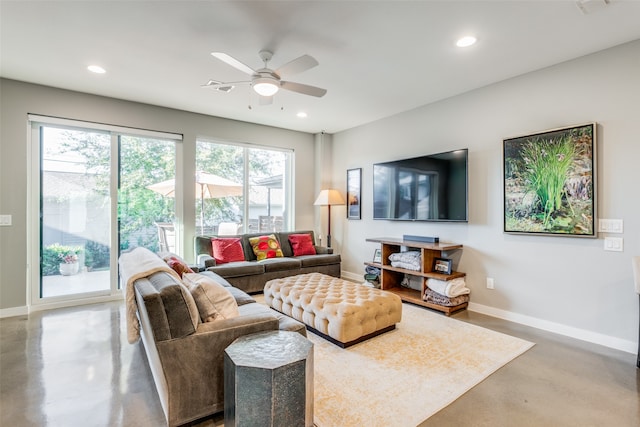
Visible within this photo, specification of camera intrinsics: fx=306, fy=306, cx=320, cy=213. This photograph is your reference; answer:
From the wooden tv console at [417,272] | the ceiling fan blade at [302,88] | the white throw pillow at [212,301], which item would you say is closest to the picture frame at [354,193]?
the wooden tv console at [417,272]

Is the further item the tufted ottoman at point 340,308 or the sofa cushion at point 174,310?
the tufted ottoman at point 340,308

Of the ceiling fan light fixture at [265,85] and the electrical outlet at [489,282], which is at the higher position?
the ceiling fan light fixture at [265,85]

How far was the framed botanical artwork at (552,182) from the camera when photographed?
9.53ft

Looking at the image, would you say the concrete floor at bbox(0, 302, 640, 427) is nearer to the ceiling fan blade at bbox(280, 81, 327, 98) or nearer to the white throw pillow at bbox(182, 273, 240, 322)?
the white throw pillow at bbox(182, 273, 240, 322)

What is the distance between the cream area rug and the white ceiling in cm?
275

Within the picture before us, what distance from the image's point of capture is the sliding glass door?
3.93 m

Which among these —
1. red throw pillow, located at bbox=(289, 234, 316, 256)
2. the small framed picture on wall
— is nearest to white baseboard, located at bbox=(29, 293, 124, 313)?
red throw pillow, located at bbox=(289, 234, 316, 256)

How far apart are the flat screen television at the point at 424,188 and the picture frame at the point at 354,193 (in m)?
0.44

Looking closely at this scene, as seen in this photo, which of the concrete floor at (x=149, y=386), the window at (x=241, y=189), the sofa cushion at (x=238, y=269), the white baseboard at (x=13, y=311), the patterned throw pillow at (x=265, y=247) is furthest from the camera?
the window at (x=241, y=189)

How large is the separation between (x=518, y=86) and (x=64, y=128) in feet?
18.5

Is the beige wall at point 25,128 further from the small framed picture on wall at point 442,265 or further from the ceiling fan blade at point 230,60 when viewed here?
the small framed picture on wall at point 442,265

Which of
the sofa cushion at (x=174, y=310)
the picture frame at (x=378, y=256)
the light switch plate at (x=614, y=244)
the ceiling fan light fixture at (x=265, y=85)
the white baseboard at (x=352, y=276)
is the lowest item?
the white baseboard at (x=352, y=276)

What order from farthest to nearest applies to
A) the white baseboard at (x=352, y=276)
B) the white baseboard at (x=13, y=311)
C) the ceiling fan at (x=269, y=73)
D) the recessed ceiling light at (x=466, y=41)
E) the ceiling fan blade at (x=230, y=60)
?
the white baseboard at (x=352, y=276) < the white baseboard at (x=13, y=311) < the recessed ceiling light at (x=466, y=41) < the ceiling fan at (x=269, y=73) < the ceiling fan blade at (x=230, y=60)

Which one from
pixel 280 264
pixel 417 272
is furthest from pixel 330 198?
pixel 417 272
